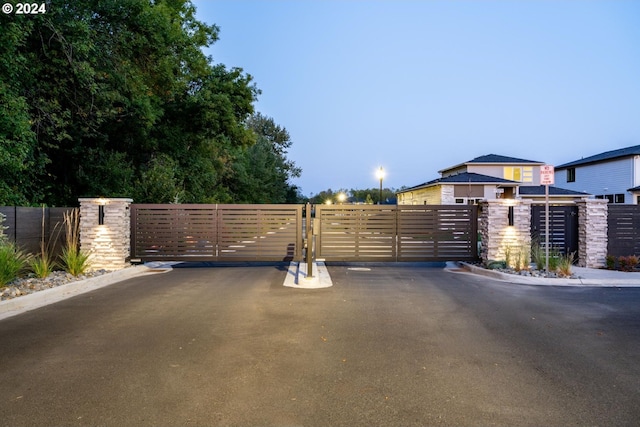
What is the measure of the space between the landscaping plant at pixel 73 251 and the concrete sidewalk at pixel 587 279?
10.9m

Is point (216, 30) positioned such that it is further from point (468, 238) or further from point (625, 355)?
point (625, 355)

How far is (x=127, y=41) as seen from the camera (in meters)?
16.2

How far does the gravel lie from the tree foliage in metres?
3.80

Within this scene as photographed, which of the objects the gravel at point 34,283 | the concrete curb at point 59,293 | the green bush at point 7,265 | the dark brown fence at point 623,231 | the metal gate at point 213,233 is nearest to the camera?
the concrete curb at point 59,293

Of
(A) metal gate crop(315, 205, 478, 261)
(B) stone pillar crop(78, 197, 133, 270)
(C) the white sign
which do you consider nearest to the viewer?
(C) the white sign

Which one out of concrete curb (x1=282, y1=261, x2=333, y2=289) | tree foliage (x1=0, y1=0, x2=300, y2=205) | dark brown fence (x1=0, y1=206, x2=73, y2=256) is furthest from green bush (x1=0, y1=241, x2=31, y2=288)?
concrete curb (x1=282, y1=261, x2=333, y2=289)

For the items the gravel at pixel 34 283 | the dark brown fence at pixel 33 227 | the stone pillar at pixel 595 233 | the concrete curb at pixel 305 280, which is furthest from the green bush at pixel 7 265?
the stone pillar at pixel 595 233

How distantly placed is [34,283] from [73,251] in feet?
4.83

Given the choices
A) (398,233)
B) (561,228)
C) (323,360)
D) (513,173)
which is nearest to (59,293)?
(323,360)

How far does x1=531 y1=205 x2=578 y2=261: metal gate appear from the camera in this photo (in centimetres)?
1370

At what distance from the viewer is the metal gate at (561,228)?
44.9 feet

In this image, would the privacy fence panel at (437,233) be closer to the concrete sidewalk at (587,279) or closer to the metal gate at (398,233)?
the metal gate at (398,233)

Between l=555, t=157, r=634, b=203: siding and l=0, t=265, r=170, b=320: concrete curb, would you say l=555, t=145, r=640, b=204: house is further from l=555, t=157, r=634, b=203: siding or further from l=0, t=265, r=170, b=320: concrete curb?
l=0, t=265, r=170, b=320: concrete curb

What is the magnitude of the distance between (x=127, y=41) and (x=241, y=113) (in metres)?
7.41
